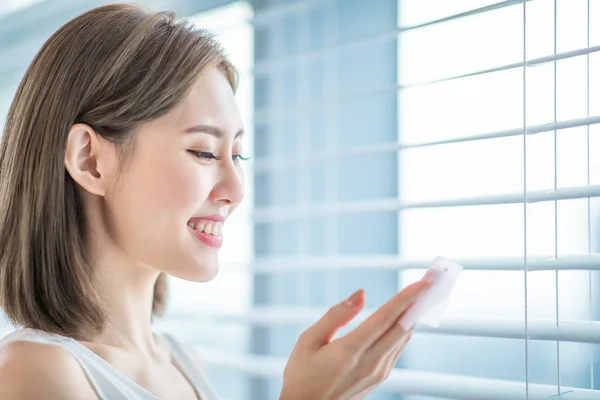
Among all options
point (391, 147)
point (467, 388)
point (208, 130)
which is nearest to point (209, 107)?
point (208, 130)

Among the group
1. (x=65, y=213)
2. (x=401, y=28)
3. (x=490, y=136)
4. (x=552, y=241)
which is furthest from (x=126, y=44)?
(x=552, y=241)

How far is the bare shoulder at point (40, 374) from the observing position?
775mm

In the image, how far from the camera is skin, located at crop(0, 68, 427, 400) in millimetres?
764

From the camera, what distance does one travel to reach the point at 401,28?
0.96 m

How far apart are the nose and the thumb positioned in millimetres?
226

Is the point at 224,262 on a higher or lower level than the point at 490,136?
lower

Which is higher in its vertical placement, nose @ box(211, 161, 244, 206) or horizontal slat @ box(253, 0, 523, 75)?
horizontal slat @ box(253, 0, 523, 75)

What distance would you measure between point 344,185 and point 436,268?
0.48 meters

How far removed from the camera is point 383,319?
74 centimetres

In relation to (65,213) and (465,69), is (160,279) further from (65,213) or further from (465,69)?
(465,69)

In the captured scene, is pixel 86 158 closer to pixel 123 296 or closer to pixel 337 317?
pixel 123 296

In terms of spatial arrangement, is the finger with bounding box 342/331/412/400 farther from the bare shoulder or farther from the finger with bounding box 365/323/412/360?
the bare shoulder

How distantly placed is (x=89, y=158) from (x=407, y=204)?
0.42 meters

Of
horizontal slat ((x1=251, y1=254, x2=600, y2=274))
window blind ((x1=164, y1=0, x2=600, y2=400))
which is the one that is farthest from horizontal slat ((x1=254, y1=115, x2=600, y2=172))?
horizontal slat ((x1=251, y1=254, x2=600, y2=274))
